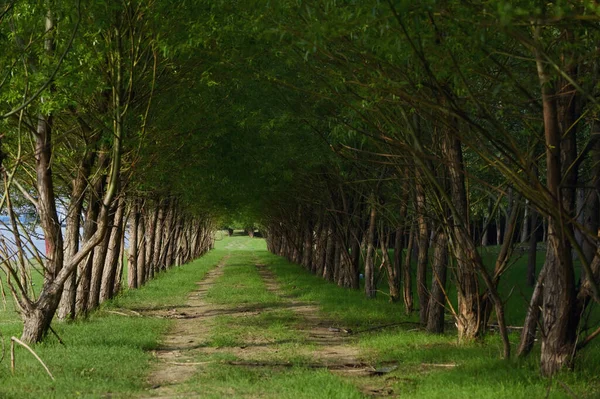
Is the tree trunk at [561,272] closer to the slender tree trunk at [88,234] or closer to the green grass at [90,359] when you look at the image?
the green grass at [90,359]

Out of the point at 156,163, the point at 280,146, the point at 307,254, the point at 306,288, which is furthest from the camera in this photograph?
the point at 307,254

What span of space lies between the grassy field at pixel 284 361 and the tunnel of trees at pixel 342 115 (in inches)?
25.6

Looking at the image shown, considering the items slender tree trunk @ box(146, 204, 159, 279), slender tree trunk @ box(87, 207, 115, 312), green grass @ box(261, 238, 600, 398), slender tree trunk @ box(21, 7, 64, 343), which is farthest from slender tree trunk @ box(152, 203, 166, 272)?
slender tree trunk @ box(21, 7, 64, 343)

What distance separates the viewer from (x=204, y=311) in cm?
2450

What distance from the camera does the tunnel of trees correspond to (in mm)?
8828

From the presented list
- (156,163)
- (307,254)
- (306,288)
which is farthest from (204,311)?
(307,254)

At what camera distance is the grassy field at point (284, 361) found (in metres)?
10.8

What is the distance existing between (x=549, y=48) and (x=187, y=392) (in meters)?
6.48

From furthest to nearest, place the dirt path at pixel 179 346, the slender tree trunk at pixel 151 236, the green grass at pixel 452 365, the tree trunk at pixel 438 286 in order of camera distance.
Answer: the slender tree trunk at pixel 151 236, the tree trunk at pixel 438 286, the dirt path at pixel 179 346, the green grass at pixel 452 365

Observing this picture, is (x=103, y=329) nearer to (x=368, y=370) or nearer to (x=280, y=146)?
(x=368, y=370)

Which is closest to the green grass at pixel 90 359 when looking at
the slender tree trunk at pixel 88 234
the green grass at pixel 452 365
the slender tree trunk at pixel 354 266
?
the slender tree trunk at pixel 88 234

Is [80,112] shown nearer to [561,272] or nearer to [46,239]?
[46,239]

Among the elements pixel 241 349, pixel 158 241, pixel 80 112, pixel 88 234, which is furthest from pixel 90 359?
pixel 158 241

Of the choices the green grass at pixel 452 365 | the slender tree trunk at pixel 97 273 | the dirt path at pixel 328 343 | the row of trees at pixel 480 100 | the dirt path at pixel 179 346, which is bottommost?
the dirt path at pixel 179 346
